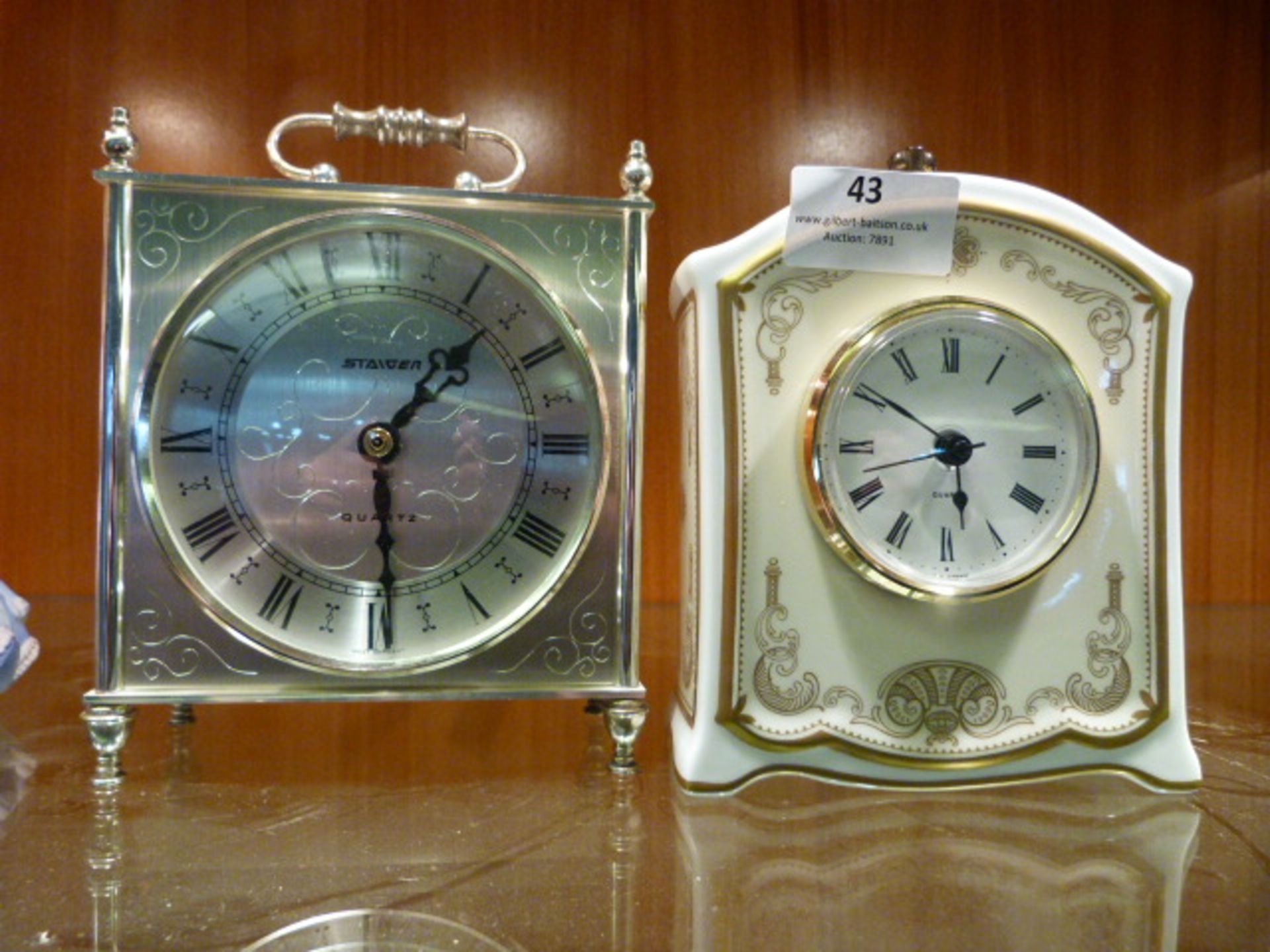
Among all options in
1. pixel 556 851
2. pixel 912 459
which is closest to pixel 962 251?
pixel 912 459

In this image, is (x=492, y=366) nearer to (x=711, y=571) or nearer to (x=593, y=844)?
(x=711, y=571)

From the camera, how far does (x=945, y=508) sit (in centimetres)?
76

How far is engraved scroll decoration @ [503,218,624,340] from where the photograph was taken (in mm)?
789

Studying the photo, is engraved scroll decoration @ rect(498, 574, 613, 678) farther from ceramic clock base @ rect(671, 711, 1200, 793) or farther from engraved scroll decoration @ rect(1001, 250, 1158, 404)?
engraved scroll decoration @ rect(1001, 250, 1158, 404)

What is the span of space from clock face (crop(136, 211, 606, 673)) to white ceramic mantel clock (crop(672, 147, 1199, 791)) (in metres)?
0.13

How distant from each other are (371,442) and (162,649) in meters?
0.23

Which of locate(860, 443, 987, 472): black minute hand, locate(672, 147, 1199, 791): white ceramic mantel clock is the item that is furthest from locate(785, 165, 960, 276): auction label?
locate(860, 443, 987, 472): black minute hand

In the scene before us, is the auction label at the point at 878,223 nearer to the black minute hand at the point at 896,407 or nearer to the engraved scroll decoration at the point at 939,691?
the black minute hand at the point at 896,407

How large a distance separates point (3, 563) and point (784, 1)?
4.08 ft

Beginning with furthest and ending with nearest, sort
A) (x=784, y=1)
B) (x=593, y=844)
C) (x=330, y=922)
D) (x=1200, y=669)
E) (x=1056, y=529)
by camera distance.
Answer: (x=784, y=1), (x=1200, y=669), (x=1056, y=529), (x=593, y=844), (x=330, y=922)

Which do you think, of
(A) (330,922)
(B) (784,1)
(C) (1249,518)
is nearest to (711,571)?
(A) (330,922)

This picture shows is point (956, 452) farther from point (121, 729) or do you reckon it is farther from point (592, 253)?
point (121, 729)

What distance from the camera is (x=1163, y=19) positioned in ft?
4.30

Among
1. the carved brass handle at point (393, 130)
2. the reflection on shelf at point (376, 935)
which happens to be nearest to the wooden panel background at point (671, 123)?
the carved brass handle at point (393, 130)
